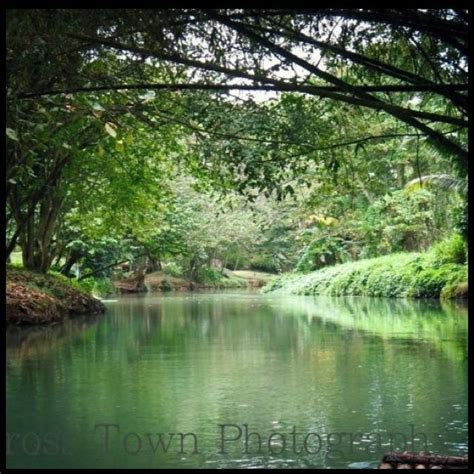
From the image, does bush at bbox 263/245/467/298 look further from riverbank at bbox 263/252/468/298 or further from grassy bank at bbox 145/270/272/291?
grassy bank at bbox 145/270/272/291

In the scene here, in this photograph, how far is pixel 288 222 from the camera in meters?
40.4

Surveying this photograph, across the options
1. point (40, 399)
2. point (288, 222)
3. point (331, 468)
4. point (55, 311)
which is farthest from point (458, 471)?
point (288, 222)

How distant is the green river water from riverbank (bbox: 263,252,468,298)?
36.6 feet

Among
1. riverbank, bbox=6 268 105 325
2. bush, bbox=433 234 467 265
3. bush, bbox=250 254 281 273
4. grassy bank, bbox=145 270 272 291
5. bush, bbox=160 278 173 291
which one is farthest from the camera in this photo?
bush, bbox=250 254 281 273

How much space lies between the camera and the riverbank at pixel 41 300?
48.2ft

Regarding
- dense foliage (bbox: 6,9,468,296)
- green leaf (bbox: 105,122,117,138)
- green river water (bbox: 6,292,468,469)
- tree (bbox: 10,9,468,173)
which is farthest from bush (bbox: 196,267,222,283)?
green leaf (bbox: 105,122,117,138)

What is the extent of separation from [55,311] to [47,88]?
11.1 m

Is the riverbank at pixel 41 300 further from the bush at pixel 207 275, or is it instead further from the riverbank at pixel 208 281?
the bush at pixel 207 275

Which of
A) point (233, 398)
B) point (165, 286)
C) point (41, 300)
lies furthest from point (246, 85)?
point (165, 286)

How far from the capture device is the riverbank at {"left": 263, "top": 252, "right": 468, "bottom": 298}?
77.6 feet

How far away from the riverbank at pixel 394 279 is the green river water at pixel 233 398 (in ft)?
36.6

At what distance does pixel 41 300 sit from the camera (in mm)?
15609

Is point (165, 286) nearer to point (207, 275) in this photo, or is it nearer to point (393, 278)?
point (207, 275)

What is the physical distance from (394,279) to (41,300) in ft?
48.9
